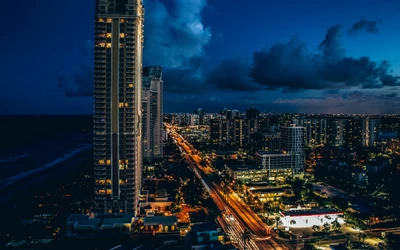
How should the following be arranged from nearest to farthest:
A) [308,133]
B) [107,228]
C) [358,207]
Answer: [107,228]
[358,207]
[308,133]

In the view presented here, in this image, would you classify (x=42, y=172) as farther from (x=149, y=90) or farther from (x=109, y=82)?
(x=109, y=82)

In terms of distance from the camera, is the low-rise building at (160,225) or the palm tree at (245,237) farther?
the low-rise building at (160,225)

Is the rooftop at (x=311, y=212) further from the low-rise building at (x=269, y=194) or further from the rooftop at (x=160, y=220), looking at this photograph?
the rooftop at (x=160, y=220)

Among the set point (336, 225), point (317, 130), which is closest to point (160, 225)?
point (336, 225)

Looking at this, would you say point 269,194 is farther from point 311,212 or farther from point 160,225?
point 160,225

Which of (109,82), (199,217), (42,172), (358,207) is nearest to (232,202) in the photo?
(199,217)

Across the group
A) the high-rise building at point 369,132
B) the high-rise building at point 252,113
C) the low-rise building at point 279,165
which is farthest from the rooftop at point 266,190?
the high-rise building at point 252,113

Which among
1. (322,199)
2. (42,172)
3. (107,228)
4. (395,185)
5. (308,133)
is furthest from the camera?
(308,133)
